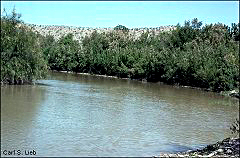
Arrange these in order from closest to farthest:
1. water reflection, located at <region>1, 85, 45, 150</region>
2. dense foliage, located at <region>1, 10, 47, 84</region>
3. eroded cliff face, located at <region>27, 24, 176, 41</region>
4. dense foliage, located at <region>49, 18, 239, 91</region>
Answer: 1. water reflection, located at <region>1, 85, 45, 150</region>
2. dense foliage, located at <region>1, 10, 47, 84</region>
3. dense foliage, located at <region>49, 18, 239, 91</region>
4. eroded cliff face, located at <region>27, 24, 176, 41</region>

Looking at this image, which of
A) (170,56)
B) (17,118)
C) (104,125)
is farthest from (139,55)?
(17,118)

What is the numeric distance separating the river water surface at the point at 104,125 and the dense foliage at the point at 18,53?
459 centimetres

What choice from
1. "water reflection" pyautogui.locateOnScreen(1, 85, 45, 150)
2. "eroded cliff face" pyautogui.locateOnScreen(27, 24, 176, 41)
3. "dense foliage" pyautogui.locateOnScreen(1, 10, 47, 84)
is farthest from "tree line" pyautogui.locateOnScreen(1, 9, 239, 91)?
"eroded cliff face" pyautogui.locateOnScreen(27, 24, 176, 41)

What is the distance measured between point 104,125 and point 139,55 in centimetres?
5201

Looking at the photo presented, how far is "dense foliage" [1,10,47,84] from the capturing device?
125 feet

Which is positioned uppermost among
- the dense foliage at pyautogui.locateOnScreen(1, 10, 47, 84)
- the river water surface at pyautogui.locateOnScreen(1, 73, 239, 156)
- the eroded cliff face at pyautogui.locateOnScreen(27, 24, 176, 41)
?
the eroded cliff face at pyautogui.locateOnScreen(27, 24, 176, 41)

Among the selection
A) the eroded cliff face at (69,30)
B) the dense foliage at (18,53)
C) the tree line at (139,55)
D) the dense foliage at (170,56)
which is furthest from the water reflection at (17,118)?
the eroded cliff face at (69,30)

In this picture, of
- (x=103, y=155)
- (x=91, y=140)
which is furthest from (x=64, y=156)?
(x=91, y=140)

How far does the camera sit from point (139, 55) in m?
73.1

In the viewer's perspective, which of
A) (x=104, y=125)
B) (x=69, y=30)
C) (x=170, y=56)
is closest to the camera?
(x=104, y=125)

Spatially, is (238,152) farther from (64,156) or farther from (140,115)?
(140,115)

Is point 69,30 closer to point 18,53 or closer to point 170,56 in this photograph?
point 170,56

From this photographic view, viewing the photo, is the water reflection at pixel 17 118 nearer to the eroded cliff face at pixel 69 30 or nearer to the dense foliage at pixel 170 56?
the dense foliage at pixel 170 56

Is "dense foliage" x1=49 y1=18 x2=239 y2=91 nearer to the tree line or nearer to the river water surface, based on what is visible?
the tree line
